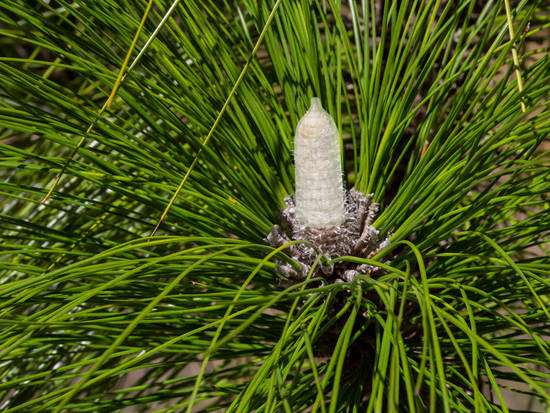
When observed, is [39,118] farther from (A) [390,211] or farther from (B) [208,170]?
(A) [390,211]

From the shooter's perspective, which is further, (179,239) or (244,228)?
(244,228)

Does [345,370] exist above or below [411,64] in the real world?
below

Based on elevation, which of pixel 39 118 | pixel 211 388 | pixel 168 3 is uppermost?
pixel 168 3

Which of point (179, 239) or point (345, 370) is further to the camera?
point (345, 370)

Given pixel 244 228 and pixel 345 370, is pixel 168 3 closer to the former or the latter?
Result: pixel 244 228

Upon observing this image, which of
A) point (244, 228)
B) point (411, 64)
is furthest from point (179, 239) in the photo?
point (411, 64)

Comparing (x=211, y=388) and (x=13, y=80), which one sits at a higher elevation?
(x=13, y=80)

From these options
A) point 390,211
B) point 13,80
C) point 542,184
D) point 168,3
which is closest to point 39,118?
point 13,80

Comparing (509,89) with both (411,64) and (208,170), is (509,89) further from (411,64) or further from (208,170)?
(208,170)
